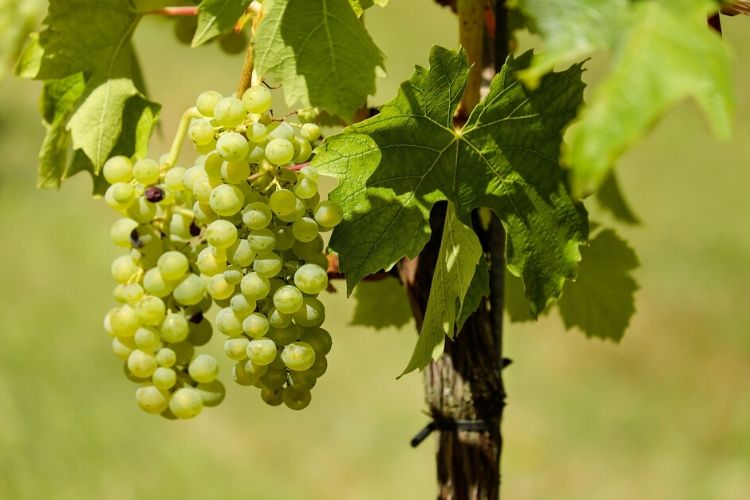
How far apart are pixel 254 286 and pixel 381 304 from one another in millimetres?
294

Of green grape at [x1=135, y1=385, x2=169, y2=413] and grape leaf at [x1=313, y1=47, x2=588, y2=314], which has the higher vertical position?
grape leaf at [x1=313, y1=47, x2=588, y2=314]

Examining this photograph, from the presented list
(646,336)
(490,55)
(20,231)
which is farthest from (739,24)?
(490,55)

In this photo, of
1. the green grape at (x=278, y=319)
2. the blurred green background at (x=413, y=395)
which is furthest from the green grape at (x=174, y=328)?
the blurred green background at (x=413, y=395)

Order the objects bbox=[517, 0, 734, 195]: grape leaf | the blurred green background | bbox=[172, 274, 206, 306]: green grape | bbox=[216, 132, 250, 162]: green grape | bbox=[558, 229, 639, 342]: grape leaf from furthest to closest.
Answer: the blurred green background
bbox=[558, 229, 639, 342]: grape leaf
bbox=[172, 274, 206, 306]: green grape
bbox=[216, 132, 250, 162]: green grape
bbox=[517, 0, 734, 195]: grape leaf

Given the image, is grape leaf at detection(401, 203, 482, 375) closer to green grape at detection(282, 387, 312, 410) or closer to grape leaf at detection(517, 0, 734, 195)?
green grape at detection(282, 387, 312, 410)

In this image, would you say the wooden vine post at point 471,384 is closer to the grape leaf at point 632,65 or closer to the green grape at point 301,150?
the green grape at point 301,150

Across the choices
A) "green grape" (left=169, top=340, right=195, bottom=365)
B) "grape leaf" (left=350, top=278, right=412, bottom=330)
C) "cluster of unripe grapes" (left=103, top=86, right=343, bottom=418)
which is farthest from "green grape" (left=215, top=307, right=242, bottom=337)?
"grape leaf" (left=350, top=278, right=412, bottom=330)

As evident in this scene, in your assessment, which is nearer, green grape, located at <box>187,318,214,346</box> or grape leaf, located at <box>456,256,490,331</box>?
grape leaf, located at <box>456,256,490,331</box>

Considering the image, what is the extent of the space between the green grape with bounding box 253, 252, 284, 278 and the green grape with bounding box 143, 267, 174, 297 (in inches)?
4.1

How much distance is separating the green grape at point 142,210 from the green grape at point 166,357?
10 centimetres

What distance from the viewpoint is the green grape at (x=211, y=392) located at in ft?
2.39

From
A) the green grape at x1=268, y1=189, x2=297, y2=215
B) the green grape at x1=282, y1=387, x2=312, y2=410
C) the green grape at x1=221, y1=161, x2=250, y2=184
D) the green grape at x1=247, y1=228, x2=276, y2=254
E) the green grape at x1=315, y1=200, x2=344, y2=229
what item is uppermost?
the green grape at x1=221, y1=161, x2=250, y2=184

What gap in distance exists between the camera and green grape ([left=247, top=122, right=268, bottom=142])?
23.5 inches

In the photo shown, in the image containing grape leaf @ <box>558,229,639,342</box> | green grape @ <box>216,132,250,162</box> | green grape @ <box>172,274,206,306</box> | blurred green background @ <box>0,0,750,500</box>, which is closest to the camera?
green grape @ <box>216,132,250,162</box>
